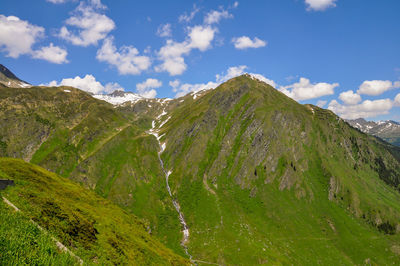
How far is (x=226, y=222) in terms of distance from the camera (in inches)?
6639

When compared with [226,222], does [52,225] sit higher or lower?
higher

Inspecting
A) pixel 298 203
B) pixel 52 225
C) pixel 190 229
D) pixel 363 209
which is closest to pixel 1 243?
pixel 52 225

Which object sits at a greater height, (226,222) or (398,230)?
(398,230)

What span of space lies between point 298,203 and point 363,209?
53853mm

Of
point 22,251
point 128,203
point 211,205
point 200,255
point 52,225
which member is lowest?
point 200,255

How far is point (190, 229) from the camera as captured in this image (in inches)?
6663

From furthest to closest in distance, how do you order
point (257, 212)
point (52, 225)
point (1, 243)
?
1. point (257, 212)
2. point (52, 225)
3. point (1, 243)

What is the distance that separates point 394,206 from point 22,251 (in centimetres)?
26983

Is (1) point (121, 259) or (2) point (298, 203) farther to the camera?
(2) point (298, 203)

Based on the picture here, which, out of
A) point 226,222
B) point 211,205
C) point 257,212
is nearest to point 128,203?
point 211,205

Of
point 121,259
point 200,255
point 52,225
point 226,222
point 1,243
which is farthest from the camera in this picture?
point 226,222

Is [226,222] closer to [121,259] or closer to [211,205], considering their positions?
[211,205]

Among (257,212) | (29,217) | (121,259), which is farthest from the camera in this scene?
(257,212)

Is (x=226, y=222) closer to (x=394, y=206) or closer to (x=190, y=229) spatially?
(x=190, y=229)
